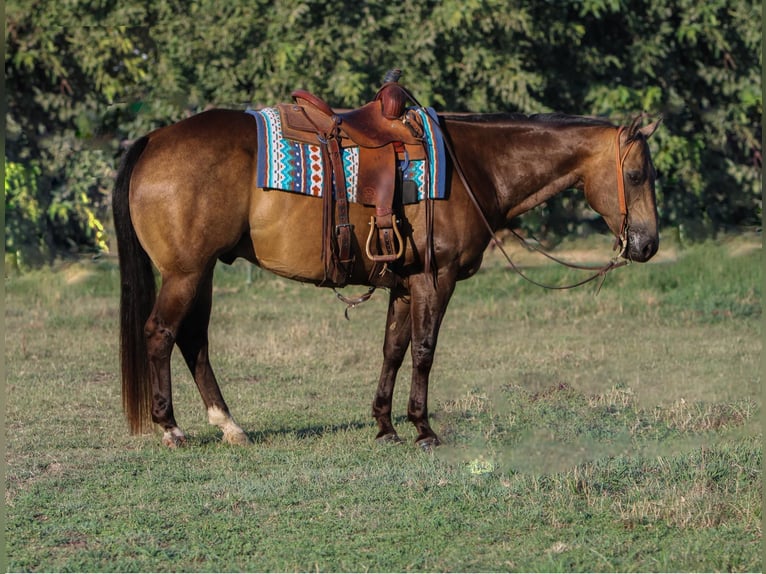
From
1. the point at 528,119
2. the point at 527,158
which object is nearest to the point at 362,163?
the point at 527,158

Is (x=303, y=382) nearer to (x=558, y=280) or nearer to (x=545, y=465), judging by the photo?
(x=545, y=465)

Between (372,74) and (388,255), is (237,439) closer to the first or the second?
(388,255)

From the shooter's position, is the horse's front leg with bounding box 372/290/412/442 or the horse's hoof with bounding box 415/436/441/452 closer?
the horse's hoof with bounding box 415/436/441/452

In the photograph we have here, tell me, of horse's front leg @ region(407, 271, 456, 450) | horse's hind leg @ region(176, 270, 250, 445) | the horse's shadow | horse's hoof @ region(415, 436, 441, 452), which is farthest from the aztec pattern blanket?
the horse's shadow

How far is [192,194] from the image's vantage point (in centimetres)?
634

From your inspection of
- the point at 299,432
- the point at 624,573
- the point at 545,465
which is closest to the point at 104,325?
the point at 299,432

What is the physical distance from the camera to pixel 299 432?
23.5 feet

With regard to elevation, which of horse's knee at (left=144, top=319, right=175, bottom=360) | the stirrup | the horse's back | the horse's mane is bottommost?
horse's knee at (left=144, top=319, right=175, bottom=360)

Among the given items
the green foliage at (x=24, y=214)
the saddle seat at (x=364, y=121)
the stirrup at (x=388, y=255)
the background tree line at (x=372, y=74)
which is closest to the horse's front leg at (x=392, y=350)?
the stirrup at (x=388, y=255)

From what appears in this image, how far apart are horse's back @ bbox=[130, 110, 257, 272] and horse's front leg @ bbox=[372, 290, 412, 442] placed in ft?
3.51

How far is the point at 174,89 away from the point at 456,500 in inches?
354

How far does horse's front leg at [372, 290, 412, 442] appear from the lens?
691cm

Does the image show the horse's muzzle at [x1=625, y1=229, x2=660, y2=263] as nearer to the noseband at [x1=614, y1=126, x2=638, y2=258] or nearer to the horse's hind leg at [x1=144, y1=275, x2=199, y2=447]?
the noseband at [x1=614, y1=126, x2=638, y2=258]

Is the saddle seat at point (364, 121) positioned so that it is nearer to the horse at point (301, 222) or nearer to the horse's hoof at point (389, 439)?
the horse at point (301, 222)
